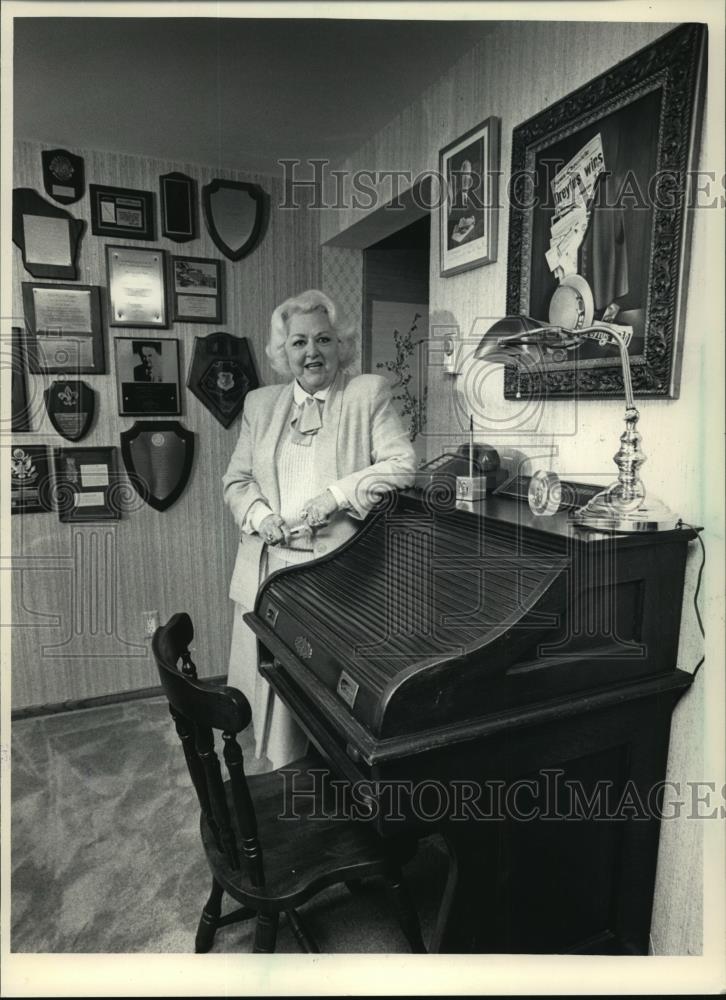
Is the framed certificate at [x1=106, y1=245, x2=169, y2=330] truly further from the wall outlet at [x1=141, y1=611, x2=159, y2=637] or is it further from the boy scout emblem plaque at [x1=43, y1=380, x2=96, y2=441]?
the wall outlet at [x1=141, y1=611, x2=159, y2=637]

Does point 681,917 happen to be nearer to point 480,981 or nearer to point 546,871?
A: point 546,871

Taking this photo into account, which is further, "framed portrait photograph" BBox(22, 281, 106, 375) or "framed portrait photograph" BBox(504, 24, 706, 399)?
"framed portrait photograph" BBox(22, 281, 106, 375)

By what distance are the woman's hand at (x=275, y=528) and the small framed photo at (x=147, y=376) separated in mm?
723

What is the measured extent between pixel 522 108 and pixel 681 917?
7.58 feet

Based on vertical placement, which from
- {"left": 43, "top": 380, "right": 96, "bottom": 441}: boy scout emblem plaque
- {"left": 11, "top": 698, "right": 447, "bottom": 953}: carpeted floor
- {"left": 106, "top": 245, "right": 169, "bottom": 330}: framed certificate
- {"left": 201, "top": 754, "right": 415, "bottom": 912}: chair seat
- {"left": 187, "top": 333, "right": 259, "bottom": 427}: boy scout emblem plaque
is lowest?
{"left": 11, "top": 698, "right": 447, "bottom": 953}: carpeted floor

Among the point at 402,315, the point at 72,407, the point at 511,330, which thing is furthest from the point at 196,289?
the point at 511,330

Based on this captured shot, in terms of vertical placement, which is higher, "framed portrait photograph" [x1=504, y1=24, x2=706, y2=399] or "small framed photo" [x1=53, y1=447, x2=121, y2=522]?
"framed portrait photograph" [x1=504, y1=24, x2=706, y2=399]

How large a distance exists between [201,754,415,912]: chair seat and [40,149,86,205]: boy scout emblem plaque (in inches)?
78.1

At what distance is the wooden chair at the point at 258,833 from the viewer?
4.11 feet

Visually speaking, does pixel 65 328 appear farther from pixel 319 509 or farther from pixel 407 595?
pixel 407 595

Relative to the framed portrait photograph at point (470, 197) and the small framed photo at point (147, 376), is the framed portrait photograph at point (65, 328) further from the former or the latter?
Result: the framed portrait photograph at point (470, 197)

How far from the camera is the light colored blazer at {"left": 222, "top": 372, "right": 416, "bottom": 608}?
1.99 m

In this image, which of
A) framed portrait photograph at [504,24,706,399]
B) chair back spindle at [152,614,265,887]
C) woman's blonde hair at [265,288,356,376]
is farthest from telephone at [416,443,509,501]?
chair back spindle at [152,614,265,887]

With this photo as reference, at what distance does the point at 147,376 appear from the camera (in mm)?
2393
